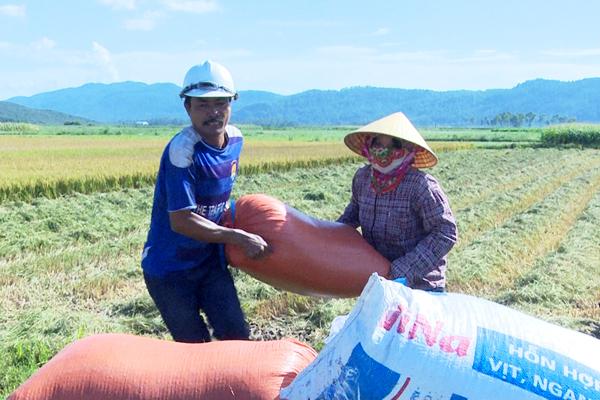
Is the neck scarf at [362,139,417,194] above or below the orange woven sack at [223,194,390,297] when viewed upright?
above

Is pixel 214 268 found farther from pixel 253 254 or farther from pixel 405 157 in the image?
pixel 405 157

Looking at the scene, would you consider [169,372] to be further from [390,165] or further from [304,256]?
[390,165]

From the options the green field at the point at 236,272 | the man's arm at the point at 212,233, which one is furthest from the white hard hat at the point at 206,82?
the green field at the point at 236,272

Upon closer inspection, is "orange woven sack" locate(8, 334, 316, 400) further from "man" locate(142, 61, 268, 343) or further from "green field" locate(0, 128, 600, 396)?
"green field" locate(0, 128, 600, 396)

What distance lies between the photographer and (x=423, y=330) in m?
1.91

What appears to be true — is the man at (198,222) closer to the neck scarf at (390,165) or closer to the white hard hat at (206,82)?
the white hard hat at (206,82)

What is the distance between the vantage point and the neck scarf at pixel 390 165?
2783 mm

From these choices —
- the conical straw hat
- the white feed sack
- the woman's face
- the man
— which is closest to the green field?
the man

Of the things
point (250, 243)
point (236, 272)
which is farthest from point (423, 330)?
point (236, 272)

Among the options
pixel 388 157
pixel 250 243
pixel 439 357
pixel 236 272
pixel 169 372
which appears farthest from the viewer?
pixel 236 272

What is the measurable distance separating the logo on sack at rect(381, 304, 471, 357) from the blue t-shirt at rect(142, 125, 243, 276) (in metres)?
1.02

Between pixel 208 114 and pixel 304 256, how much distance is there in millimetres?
725

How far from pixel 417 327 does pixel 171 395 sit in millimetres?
834

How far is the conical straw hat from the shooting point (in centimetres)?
274
